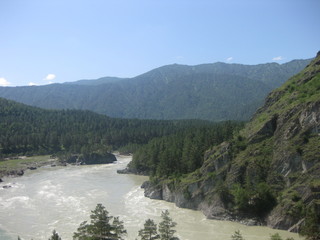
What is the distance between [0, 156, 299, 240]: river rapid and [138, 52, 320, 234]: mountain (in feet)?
8.81

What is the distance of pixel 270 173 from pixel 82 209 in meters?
38.3

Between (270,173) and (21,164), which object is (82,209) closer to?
(270,173)

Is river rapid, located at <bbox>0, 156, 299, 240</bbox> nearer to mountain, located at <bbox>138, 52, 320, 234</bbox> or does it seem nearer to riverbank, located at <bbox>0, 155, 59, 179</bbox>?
mountain, located at <bbox>138, 52, 320, 234</bbox>

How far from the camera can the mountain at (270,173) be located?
2031 inches

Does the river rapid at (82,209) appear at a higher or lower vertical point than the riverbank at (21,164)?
A: lower

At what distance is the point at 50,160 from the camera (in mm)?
159000

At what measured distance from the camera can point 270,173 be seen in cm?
5794

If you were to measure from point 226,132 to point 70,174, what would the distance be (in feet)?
209

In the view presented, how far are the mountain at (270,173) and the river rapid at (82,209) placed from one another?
8.81 ft

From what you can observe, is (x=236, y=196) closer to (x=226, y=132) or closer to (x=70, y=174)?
(x=226, y=132)

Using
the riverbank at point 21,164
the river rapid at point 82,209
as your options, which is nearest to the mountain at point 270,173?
the river rapid at point 82,209

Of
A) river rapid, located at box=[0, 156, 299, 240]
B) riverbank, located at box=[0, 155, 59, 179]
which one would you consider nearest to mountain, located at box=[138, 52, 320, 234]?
river rapid, located at box=[0, 156, 299, 240]

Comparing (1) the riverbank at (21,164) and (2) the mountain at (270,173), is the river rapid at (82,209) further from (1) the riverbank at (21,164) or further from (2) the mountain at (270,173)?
(1) the riverbank at (21,164)

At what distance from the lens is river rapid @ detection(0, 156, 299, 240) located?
173 feet
